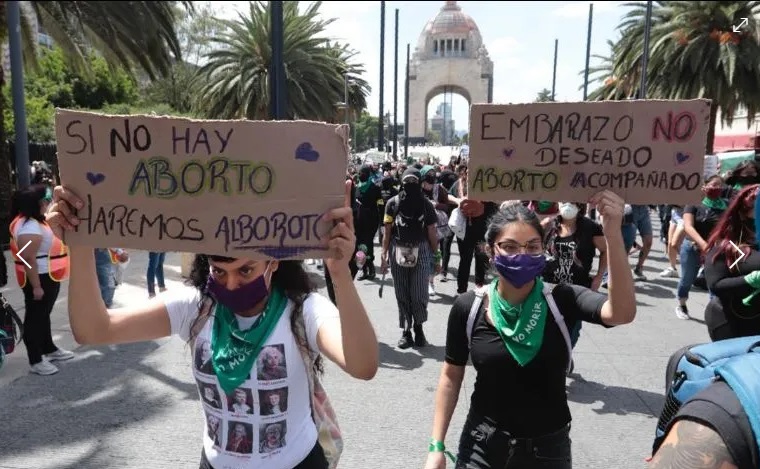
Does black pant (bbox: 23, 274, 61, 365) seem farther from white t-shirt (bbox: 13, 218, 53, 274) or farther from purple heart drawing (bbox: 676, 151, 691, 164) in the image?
purple heart drawing (bbox: 676, 151, 691, 164)

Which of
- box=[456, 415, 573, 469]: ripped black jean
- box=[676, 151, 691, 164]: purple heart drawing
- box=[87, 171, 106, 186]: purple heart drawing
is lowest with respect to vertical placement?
box=[456, 415, 573, 469]: ripped black jean

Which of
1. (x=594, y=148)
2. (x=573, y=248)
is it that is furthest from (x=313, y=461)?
(x=573, y=248)

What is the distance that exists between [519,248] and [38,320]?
4.60 meters

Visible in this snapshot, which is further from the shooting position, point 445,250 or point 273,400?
point 445,250

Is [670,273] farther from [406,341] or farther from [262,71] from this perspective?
[262,71]

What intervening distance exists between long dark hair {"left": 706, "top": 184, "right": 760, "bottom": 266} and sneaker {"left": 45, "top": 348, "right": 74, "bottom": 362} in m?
5.28

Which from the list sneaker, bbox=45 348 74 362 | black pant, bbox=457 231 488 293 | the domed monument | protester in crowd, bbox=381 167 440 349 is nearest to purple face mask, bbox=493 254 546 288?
protester in crowd, bbox=381 167 440 349

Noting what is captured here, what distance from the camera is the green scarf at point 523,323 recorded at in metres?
2.36

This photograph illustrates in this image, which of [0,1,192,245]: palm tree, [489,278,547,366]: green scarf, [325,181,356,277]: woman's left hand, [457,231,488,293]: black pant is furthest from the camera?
[0,1,192,245]: palm tree

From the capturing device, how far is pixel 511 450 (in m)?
2.33

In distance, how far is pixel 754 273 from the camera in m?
3.04

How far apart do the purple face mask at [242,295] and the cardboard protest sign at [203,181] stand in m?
0.14

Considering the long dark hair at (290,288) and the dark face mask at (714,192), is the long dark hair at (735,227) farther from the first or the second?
the dark face mask at (714,192)

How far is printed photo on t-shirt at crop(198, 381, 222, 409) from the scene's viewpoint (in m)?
2.06
